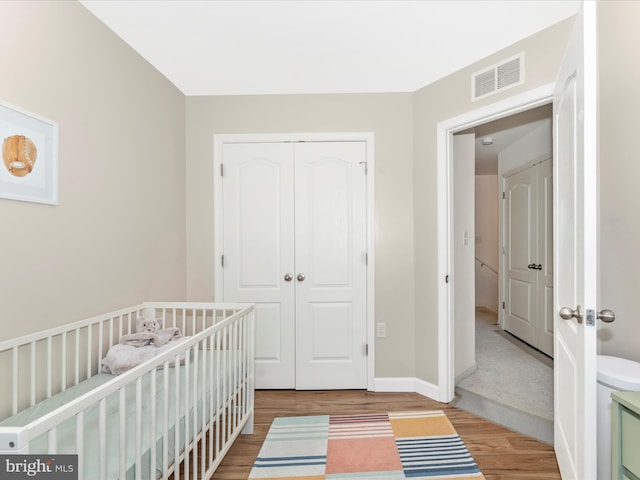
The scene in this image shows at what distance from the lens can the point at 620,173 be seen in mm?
1688

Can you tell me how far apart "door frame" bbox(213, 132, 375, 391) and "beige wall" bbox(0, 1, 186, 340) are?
1.14ft

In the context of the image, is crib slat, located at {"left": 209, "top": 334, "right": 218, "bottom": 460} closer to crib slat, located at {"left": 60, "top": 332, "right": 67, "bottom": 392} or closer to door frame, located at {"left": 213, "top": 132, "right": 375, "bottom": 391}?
crib slat, located at {"left": 60, "top": 332, "right": 67, "bottom": 392}

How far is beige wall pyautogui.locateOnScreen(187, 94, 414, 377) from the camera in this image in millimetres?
2797

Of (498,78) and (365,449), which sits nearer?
(365,449)

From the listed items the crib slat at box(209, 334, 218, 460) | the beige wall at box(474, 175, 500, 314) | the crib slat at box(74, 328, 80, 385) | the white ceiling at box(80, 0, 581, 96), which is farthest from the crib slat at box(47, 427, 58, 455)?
the beige wall at box(474, 175, 500, 314)

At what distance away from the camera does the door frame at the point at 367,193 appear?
111 inches

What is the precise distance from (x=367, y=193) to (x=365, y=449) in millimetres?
1746

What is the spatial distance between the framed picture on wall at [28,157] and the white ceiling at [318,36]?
74 centimetres

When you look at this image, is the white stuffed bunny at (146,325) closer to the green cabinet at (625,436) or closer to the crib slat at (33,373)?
the crib slat at (33,373)

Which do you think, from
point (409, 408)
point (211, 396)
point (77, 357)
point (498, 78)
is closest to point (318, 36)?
point (498, 78)

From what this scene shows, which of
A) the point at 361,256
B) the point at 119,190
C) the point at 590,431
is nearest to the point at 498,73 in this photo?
the point at 361,256

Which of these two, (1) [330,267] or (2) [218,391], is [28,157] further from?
(1) [330,267]

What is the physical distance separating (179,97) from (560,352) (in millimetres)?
2990

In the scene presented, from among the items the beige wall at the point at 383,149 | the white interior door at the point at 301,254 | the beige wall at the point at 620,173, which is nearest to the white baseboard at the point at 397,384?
the beige wall at the point at 383,149
